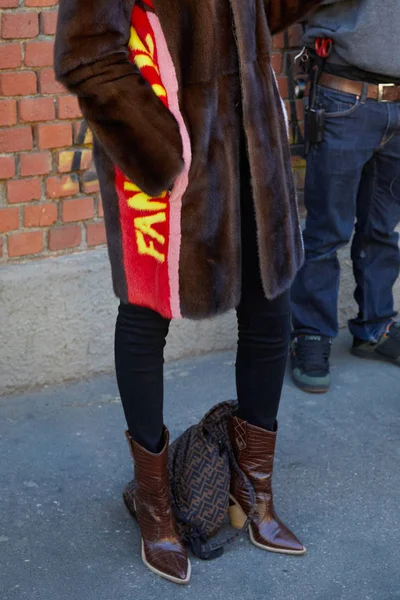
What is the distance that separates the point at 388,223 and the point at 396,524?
1451 mm

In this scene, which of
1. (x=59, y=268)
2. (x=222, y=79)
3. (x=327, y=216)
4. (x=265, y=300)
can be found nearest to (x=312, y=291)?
(x=327, y=216)

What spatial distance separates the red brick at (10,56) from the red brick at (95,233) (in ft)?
2.19

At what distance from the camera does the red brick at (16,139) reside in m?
3.55

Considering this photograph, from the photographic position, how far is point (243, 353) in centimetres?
284

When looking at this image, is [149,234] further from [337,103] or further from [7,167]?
[337,103]

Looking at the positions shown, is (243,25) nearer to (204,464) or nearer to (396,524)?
(204,464)

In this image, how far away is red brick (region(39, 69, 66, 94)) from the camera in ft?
Answer: 11.7

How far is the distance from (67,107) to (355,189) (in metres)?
1.14

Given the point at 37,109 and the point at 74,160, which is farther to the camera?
the point at 74,160

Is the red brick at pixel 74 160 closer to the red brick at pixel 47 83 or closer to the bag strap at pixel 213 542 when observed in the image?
the red brick at pixel 47 83

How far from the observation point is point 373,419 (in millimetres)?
3748

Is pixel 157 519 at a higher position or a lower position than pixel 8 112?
lower

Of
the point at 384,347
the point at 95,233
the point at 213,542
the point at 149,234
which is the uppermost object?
the point at 149,234

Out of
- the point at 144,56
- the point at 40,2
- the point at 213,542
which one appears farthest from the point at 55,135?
the point at 213,542
